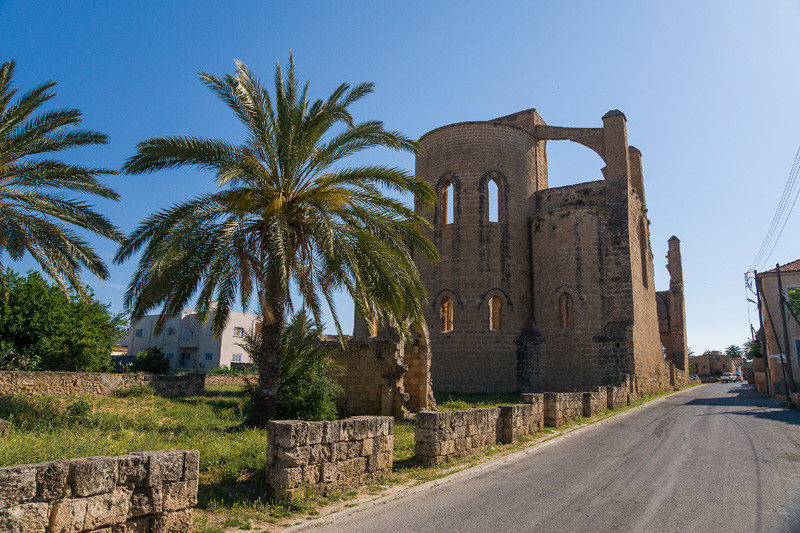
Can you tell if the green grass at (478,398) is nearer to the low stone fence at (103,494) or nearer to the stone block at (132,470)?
the low stone fence at (103,494)

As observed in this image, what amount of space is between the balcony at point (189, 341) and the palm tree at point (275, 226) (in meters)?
41.6

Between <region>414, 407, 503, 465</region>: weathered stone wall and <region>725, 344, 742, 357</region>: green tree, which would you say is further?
<region>725, 344, 742, 357</region>: green tree

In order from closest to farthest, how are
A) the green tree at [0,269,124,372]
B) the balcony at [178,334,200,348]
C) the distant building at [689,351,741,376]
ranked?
the green tree at [0,269,124,372] → the balcony at [178,334,200,348] → the distant building at [689,351,741,376]

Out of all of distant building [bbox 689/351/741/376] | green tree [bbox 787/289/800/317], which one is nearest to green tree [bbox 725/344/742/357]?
distant building [bbox 689/351/741/376]

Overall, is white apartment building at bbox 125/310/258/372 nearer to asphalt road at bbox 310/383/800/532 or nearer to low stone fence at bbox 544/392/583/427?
low stone fence at bbox 544/392/583/427

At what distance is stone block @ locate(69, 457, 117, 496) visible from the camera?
14.0 ft

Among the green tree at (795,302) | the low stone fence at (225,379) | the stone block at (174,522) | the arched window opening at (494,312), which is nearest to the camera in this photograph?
the stone block at (174,522)

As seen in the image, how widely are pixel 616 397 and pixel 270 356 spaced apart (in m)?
13.2

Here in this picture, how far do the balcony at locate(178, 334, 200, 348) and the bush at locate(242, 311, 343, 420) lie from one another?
39176 millimetres

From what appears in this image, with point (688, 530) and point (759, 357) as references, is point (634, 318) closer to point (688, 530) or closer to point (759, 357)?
point (688, 530)

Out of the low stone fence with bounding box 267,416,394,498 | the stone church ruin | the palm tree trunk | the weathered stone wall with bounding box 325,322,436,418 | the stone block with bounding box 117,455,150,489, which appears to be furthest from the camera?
the stone church ruin

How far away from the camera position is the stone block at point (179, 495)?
489 cm

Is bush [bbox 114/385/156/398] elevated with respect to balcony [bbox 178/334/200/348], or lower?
lower

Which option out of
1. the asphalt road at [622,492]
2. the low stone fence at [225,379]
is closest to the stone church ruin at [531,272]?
the low stone fence at [225,379]
